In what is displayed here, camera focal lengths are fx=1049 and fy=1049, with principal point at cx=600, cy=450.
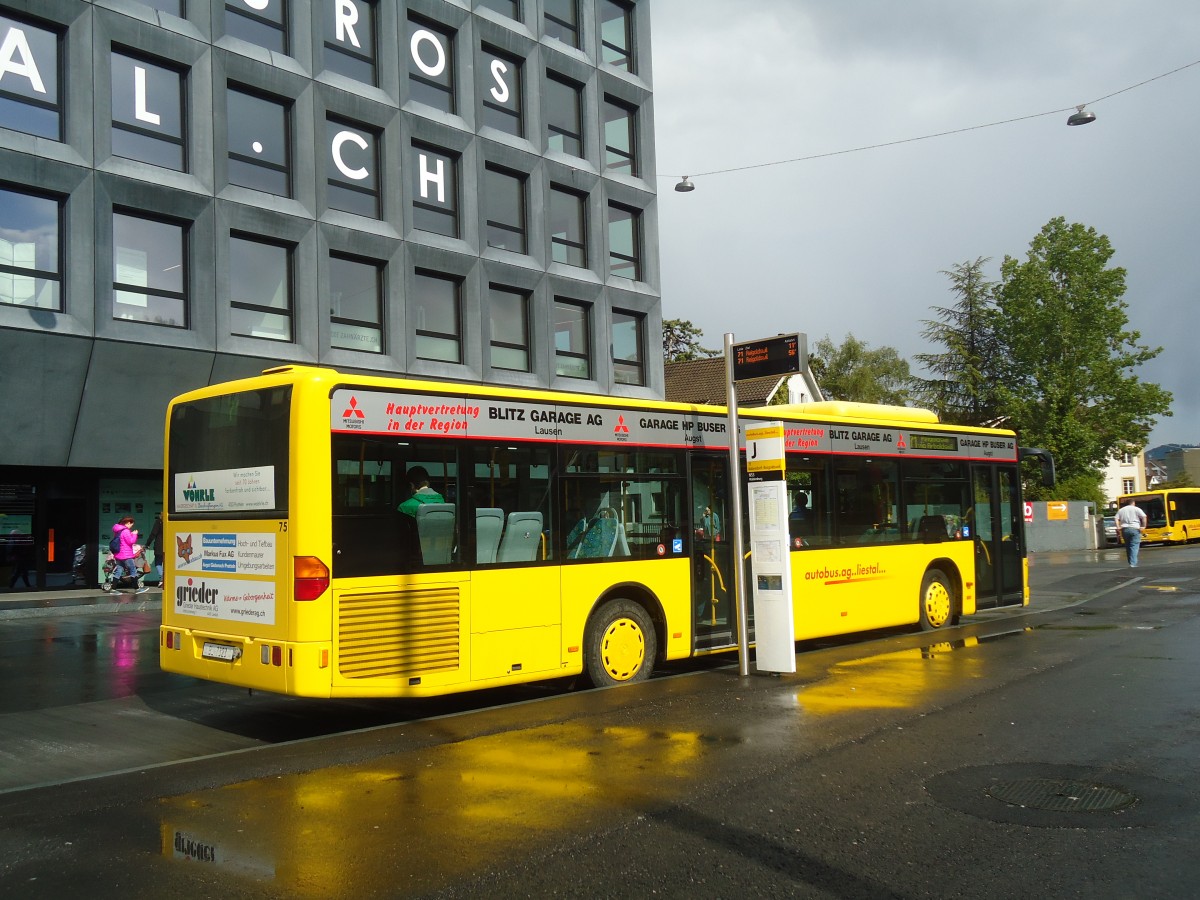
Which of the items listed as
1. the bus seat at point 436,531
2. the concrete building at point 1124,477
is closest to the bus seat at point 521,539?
the bus seat at point 436,531

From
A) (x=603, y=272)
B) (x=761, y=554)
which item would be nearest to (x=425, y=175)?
(x=603, y=272)

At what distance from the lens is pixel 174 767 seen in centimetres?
699

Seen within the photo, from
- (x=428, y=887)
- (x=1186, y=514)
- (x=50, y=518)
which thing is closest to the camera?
(x=428, y=887)

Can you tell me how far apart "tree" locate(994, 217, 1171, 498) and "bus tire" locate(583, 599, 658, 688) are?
157ft

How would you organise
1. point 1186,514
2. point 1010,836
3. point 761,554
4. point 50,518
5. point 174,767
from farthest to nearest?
point 1186,514
point 50,518
point 761,554
point 174,767
point 1010,836

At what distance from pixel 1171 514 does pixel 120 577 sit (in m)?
46.2

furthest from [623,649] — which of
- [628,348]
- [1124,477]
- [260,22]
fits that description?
[1124,477]

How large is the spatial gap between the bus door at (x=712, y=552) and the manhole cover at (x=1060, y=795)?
197 inches

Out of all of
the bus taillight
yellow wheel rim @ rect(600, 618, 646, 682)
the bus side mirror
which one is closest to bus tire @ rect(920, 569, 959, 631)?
the bus side mirror

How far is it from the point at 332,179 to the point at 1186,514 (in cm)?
4380

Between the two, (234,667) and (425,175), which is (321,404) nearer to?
(234,667)

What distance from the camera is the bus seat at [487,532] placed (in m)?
8.78

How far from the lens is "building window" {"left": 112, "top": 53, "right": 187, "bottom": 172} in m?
21.2

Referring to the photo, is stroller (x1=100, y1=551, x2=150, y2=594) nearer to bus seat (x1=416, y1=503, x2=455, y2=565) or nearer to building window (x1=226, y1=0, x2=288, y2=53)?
building window (x1=226, y1=0, x2=288, y2=53)
